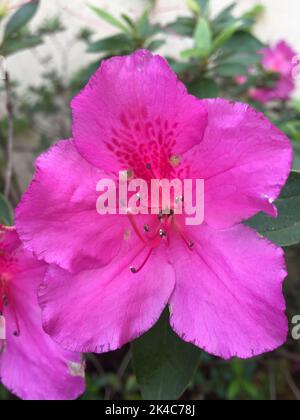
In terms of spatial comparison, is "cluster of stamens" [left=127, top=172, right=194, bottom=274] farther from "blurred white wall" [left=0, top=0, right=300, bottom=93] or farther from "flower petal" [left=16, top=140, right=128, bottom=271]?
"blurred white wall" [left=0, top=0, right=300, bottom=93]

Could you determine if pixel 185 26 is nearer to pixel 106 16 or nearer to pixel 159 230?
pixel 106 16

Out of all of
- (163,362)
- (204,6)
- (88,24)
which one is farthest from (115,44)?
(88,24)

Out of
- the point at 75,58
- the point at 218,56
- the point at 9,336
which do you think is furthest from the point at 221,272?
the point at 75,58

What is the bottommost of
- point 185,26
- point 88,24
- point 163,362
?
point 163,362

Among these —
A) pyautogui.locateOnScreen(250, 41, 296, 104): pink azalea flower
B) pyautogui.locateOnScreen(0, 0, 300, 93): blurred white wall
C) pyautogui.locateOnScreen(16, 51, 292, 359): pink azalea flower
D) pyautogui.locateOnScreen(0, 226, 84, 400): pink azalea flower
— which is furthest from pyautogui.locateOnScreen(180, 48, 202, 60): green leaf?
pyautogui.locateOnScreen(0, 0, 300, 93): blurred white wall

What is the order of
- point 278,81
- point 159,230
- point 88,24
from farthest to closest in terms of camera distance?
1. point 88,24
2. point 278,81
3. point 159,230
